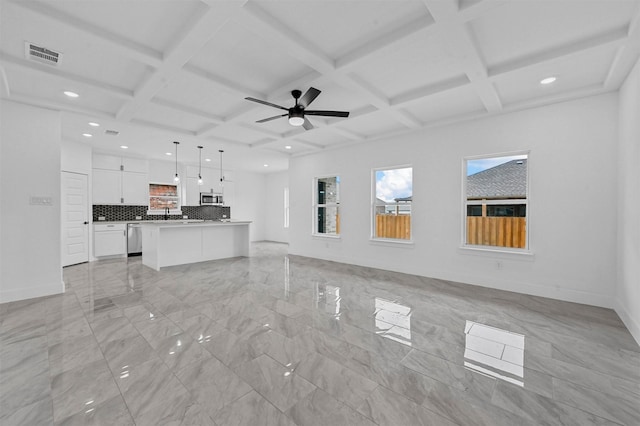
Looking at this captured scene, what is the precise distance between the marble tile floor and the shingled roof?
1612mm

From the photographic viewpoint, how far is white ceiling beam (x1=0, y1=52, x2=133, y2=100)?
283cm

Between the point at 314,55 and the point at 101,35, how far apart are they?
1.97 metres

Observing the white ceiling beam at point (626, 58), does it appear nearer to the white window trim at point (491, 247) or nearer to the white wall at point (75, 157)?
the white window trim at point (491, 247)

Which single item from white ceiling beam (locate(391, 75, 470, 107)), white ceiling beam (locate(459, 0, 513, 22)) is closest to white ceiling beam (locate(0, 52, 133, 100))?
white ceiling beam (locate(391, 75, 470, 107))

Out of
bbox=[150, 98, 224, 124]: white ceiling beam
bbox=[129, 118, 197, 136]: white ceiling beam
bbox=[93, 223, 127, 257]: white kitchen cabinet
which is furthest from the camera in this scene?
bbox=[93, 223, 127, 257]: white kitchen cabinet

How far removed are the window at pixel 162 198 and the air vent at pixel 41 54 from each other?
562cm

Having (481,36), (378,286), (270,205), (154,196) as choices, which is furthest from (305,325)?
(270,205)

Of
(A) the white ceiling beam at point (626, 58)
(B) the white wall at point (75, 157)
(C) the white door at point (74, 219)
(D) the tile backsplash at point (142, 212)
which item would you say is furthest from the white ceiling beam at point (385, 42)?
(D) the tile backsplash at point (142, 212)

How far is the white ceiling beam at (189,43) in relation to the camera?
2.15 meters

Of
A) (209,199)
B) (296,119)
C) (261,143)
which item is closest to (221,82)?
(296,119)

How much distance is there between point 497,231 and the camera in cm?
438

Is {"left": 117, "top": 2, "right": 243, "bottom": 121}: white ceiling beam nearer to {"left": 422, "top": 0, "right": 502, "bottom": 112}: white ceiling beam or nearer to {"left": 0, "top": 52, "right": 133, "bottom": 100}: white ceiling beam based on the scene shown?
{"left": 0, "top": 52, "right": 133, "bottom": 100}: white ceiling beam

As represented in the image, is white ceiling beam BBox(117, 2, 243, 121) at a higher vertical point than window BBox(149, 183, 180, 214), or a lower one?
higher

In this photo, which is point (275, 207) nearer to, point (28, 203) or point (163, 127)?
point (163, 127)
